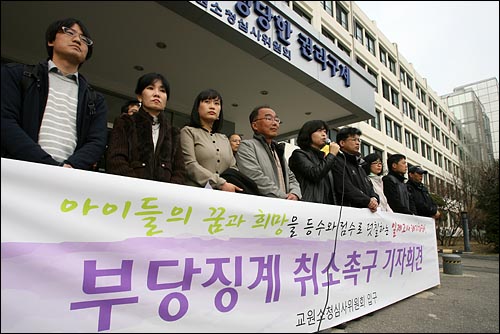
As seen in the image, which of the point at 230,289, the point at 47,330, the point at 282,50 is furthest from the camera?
the point at 282,50

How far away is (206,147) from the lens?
7.56 feet

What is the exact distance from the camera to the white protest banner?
1.21 meters

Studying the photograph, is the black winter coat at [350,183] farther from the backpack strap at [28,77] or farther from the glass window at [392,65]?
the glass window at [392,65]

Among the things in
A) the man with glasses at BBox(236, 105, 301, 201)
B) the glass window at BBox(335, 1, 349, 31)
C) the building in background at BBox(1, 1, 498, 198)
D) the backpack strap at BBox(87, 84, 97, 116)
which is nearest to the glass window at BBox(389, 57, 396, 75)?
the glass window at BBox(335, 1, 349, 31)

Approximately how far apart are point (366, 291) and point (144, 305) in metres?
1.87

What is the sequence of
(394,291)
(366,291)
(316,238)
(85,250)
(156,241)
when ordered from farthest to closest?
(394,291) → (366,291) → (316,238) → (156,241) → (85,250)

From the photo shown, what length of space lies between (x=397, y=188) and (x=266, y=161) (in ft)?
8.09

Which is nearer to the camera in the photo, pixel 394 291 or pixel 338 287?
pixel 338 287

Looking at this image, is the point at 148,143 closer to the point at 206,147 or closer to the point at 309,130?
the point at 206,147

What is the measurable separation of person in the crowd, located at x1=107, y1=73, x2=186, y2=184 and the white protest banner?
34 cm

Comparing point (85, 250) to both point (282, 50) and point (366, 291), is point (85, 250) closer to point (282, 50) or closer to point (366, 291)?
point (366, 291)

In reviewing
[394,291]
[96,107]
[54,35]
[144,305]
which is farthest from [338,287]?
[54,35]

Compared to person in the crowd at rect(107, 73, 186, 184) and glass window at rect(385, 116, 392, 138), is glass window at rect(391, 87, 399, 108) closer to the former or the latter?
glass window at rect(385, 116, 392, 138)

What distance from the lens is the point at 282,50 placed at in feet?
20.9
